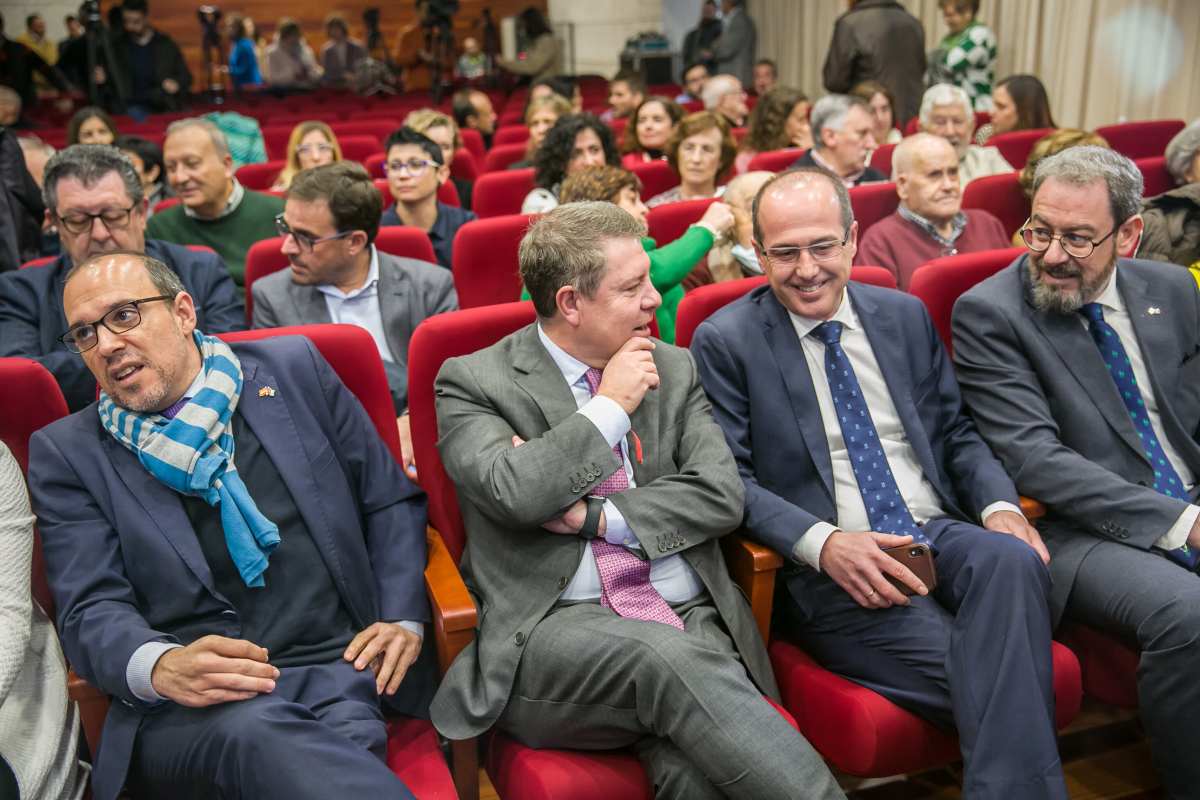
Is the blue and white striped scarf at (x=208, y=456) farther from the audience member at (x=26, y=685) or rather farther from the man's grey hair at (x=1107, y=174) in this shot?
the man's grey hair at (x=1107, y=174)

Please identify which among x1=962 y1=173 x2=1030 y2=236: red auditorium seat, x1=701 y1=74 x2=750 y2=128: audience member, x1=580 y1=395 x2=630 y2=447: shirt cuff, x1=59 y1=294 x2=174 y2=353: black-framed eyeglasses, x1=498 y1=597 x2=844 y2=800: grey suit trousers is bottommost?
x1=498 y1=597 x2=844 y2=800: grey suit trousers

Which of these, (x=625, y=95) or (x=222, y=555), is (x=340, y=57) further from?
(x=222, y=555)

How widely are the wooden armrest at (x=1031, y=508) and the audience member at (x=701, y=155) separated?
2.16 meters

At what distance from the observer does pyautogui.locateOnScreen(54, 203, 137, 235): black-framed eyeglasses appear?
8.57 ft

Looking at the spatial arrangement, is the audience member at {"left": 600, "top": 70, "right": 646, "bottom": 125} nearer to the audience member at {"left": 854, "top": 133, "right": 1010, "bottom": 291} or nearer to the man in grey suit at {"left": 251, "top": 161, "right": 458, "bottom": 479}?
the audience member at {"left": 854, "top": 133, "right": 1010, "bottom": 291}

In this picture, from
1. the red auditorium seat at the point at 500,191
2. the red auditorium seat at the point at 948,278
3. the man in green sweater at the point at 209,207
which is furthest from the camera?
the red auditorium seat at the point at 500,191

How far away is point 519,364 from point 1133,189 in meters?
1.27

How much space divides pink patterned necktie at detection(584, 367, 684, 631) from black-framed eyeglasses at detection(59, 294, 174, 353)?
81cm

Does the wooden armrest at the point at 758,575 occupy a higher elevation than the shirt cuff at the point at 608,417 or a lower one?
lower

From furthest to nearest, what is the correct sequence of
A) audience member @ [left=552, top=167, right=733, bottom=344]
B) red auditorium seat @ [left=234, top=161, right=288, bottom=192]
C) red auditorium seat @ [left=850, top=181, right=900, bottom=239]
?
red auditorium seat @ [left=234, top=161, right=288, bottom=192]
red auditorium seat @ [left=850, top=181, right=900, bottom=239]
audience member @ [left=552, top=167, right=733, bottom=344]

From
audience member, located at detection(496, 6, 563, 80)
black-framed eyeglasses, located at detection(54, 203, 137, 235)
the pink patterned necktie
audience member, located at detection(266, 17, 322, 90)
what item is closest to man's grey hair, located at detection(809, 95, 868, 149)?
black-framed eyeglasses, located at detection(54, 203, 137, 235)

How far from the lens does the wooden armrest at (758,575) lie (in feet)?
5.98

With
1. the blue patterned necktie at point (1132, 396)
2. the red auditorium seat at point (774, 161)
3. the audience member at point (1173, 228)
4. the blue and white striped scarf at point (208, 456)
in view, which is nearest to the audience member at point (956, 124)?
the red auditorium seat at point (774, 161)

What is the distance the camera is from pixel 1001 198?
354cm
